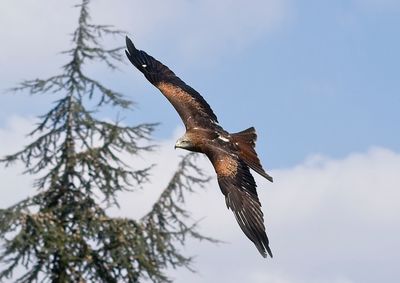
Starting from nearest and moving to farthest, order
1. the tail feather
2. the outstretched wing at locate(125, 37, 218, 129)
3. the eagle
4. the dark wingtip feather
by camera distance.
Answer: the eagle
the tail feather
the outstretched wing at locate(125, 37, 218, 129)
the dark wingtip feather

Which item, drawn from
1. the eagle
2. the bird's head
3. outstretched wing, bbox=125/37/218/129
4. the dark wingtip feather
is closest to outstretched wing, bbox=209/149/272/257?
the eagle

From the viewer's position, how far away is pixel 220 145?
962 inches

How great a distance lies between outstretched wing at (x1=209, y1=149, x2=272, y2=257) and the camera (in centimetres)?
2292

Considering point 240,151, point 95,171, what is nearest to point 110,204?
point 95,171

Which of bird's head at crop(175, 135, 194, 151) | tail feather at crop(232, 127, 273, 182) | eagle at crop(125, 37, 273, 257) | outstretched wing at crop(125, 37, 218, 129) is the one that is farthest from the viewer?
outstretched wing at crop(125, 37, 218, 129)

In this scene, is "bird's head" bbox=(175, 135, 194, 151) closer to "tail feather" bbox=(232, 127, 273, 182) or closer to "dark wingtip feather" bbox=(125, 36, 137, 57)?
"tail feather" bbox=(232, 127, 273, 182)

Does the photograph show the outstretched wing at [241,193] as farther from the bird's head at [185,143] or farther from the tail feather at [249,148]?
the bird's head at [185,143]

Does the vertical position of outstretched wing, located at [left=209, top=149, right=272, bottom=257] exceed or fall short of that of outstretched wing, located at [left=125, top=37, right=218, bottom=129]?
it falls short

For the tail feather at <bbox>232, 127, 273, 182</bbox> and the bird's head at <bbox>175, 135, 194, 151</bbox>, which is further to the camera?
the bird's head at <bbox>175, 135, 194, 151</bbox>

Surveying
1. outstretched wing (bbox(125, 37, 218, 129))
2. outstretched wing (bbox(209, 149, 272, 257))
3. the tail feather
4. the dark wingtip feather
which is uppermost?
the dark wingtip feather

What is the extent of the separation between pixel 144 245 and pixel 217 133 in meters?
6.08

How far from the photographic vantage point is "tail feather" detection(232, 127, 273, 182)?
23.9 metres

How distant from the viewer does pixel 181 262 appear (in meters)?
31.0

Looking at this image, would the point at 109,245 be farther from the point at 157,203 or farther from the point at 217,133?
the point at 217,133
